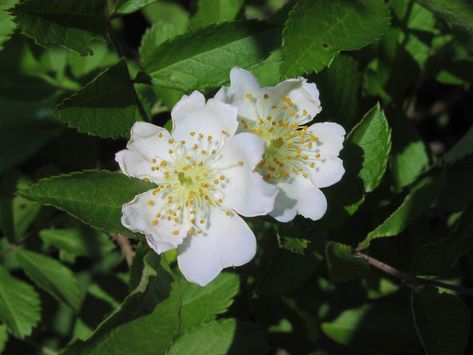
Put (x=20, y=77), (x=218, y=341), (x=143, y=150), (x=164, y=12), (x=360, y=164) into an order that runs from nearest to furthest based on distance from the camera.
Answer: (x=143, y=150) < (x=360, y=164) < (x=218, y=341) < (x=20, y=77) < (x=164, y=12)

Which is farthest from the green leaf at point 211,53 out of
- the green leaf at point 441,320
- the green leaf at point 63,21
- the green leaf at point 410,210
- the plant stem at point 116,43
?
the green leaf at point 441,320

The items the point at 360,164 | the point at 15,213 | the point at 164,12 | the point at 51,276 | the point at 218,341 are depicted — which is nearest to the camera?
the point at 360,164

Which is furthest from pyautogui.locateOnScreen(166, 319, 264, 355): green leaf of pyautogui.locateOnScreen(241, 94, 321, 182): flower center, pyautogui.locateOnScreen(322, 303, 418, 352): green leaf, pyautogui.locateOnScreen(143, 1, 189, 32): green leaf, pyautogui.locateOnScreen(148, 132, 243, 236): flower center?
pyautogui.locateOnScreen(143, 1, 189, 32): green leaf

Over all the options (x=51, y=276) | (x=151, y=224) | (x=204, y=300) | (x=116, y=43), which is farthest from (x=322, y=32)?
(x=51, y=276)

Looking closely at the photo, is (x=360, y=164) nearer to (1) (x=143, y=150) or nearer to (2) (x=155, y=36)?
(1) (x=143, y=150)

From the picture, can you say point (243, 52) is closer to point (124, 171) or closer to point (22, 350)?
point (124, 171)

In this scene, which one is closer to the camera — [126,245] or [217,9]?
[217,9]

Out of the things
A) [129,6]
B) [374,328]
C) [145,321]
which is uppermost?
[129,6]

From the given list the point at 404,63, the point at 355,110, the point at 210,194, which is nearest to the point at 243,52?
the point at 210,194
